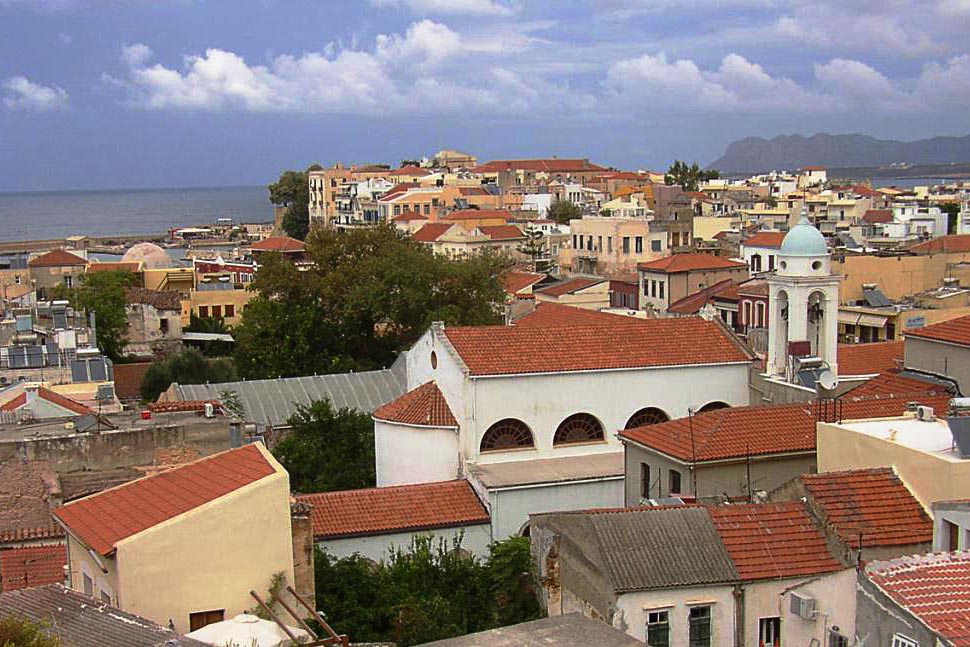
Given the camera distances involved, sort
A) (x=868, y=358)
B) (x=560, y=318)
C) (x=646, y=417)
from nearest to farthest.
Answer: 1. (x=646, y=417)
2. (x=868, y=358)
3. (x=560, y=318)

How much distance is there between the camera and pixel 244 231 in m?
161

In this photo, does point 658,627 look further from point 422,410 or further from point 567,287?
point 567,287

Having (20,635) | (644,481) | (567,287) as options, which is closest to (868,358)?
(644,481)

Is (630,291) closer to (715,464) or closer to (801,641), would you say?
(715,464)

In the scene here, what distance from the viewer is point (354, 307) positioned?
134 ft

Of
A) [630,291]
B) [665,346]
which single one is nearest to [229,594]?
[665,346]

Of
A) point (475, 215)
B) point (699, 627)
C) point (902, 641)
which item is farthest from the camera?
point (475, 215)

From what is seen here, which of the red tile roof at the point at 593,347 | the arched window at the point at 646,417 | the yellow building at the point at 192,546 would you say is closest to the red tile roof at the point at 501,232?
the red tile roof at the point at 593,347

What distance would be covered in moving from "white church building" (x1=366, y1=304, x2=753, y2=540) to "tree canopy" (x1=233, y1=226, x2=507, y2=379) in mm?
12237

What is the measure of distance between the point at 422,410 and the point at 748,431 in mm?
7984

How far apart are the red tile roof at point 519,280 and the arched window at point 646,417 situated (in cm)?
3051

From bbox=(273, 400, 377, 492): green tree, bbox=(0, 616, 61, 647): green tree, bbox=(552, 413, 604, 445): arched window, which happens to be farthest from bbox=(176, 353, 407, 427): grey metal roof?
bbox=(0, 616, 61, 647): green tree

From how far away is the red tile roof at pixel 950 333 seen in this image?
2319cm

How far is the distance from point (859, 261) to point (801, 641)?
37353 millimetres
